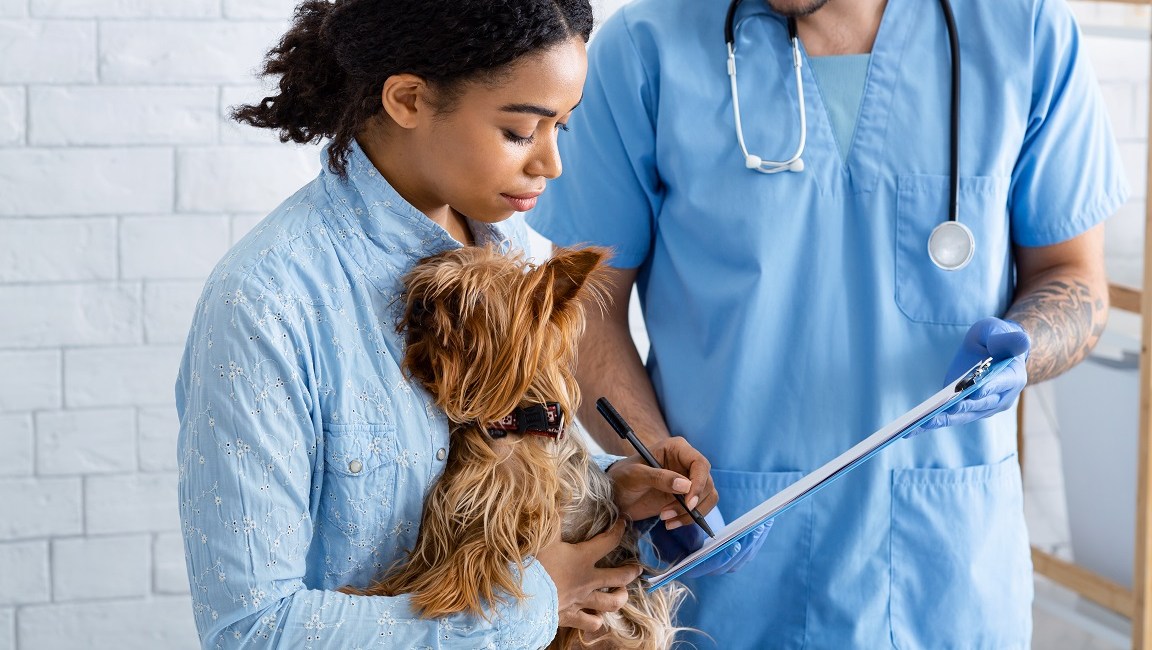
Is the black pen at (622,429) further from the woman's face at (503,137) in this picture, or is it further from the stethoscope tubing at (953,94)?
the stethoscope tubing at (953,94)

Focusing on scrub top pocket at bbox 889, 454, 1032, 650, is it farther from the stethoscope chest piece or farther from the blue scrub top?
the stethoscope chest piece

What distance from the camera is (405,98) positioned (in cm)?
90

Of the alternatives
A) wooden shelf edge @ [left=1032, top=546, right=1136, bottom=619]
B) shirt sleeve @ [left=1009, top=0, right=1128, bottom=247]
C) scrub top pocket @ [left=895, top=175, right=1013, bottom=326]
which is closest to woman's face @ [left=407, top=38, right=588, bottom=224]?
scrub top pocket @ [left=895, top=175, right=1013, bottom=326]

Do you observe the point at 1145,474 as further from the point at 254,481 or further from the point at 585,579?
the point at 254,481

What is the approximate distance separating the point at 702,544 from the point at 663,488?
Result: 0.33ft

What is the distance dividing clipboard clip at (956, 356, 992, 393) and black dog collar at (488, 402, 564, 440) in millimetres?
398

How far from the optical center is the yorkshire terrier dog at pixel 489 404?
35.0 inches

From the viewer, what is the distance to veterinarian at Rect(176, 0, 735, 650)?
0.82m

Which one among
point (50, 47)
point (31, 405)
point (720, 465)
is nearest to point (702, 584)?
point (720, 465)

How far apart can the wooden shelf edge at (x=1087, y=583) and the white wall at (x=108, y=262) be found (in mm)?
1705

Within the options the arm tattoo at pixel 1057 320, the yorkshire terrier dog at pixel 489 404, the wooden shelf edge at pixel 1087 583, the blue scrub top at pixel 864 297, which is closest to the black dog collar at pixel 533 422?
the yorkshire terrier dog at pixel 489 404

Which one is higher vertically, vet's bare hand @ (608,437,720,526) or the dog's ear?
the dog's ear

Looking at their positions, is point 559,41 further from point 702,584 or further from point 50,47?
point 50,47

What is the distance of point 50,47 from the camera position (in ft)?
6.17
